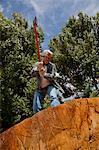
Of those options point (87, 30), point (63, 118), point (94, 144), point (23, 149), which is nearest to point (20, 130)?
point (23, 149)

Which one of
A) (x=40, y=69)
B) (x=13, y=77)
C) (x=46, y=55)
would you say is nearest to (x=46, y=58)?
(x=46, y=55)

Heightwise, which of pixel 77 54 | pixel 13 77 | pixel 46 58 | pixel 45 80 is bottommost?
pixel 45 80

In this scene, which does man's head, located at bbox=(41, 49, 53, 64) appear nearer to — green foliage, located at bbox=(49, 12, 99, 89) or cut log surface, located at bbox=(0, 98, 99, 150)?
cut log surface, located at bbox=(0, 98, 99, 150)

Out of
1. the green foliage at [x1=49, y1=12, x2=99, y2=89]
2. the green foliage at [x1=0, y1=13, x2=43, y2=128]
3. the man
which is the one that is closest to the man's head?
the man

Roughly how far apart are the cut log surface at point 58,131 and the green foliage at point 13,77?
11.1 meters

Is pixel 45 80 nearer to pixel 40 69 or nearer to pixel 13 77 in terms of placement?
pixel 40 69

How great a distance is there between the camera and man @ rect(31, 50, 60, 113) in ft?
26.7

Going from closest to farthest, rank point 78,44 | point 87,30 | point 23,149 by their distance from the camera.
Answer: point 23,149, point 78,44, point 87,30

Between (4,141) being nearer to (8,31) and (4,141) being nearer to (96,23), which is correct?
(8,31)

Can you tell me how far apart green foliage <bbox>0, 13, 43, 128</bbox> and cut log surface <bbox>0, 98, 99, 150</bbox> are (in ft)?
36.4

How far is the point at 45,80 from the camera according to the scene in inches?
321

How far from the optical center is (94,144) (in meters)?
6.71

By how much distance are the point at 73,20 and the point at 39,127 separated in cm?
1641

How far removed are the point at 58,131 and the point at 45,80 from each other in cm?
165
